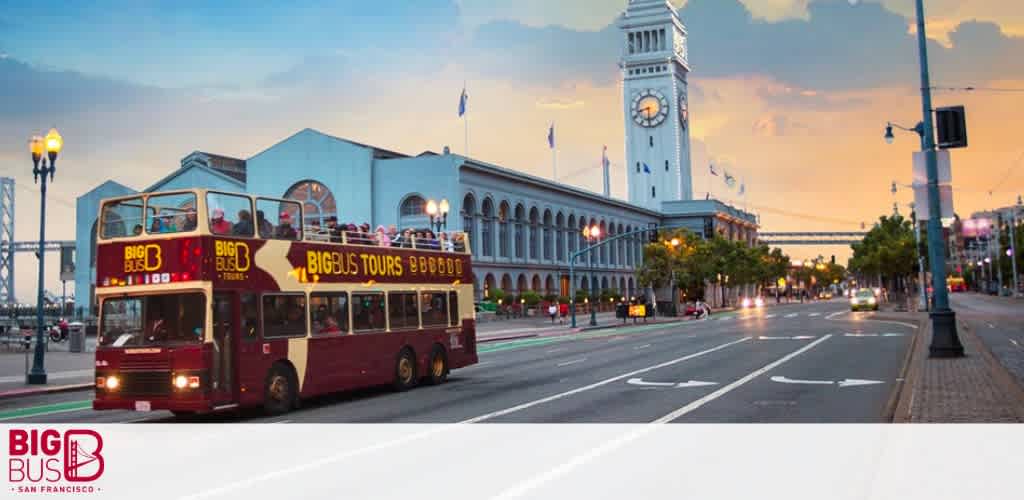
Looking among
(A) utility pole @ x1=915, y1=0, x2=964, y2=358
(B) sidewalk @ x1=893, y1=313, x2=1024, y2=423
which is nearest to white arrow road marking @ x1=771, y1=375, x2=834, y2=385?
(B) sidewalk @ x1=893, y1=313, x2=1024, y2=423

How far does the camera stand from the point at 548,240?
10456cm

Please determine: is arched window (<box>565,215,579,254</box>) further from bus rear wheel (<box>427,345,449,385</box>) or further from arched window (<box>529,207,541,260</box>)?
bus rear wheel (<box>427,345,449,385</box>)

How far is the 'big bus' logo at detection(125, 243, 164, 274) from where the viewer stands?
16.2 meters

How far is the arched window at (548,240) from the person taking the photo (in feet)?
341

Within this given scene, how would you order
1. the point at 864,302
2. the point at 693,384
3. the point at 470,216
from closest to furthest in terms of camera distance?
the point at 693,384, the point at 864,302, the point at 470,216

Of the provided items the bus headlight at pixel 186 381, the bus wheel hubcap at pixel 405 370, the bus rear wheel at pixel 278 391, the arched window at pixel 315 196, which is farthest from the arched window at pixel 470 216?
the bus headlight at pixel 186 381

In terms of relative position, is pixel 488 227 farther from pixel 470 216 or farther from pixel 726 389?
pixel 726 389

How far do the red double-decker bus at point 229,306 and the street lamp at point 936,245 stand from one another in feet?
45.0

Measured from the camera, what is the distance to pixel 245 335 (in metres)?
16.9

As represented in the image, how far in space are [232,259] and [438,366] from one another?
7.83m

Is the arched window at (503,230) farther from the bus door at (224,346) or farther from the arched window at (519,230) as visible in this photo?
the bus door at (224,346)

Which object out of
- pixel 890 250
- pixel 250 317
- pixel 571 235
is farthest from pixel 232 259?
pixel 571 235
